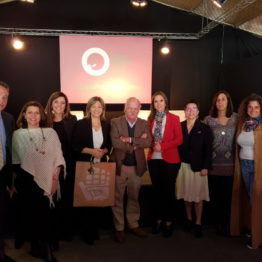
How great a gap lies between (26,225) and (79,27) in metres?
3.97

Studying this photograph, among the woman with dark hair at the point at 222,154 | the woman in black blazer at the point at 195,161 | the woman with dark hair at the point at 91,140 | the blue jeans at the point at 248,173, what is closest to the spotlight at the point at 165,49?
the woman with dark hair at the point at 222,154

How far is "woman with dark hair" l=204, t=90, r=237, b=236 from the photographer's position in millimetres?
2854

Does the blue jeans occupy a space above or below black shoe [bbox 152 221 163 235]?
above

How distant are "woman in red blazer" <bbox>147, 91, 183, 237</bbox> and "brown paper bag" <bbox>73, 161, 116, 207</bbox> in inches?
19.3

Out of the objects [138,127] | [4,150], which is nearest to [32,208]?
[4,150]

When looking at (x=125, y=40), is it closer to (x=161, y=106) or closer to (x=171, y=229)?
(x=161, y=106)

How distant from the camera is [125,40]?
5.25 metres

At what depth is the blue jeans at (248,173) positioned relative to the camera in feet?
8.93

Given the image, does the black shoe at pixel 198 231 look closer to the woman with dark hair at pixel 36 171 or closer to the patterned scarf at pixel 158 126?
the patterned scarf at pixel 158 126

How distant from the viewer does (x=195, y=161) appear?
2.80 metres

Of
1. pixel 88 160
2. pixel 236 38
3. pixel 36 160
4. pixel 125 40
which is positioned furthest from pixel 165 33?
pixel 36 160

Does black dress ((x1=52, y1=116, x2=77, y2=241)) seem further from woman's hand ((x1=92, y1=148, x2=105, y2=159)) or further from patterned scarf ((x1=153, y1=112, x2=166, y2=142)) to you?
patterned scarf ((x1=153, y1=112, x2=166, y2=142))

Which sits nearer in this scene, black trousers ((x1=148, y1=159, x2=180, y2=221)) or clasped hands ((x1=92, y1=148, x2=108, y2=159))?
clasped hands ((x1=92, y1=148, x2=108, y2=159))

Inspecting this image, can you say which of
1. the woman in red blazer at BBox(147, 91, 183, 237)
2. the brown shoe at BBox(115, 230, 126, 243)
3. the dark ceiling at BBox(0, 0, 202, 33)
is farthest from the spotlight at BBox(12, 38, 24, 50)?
the brown shoe at BBox(115, 230, 126, 243)
